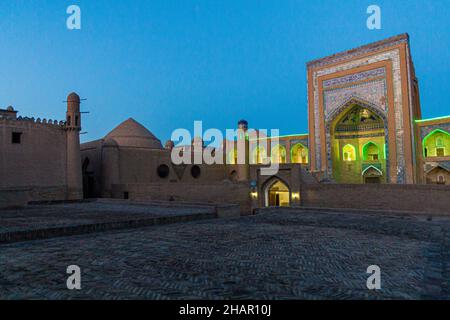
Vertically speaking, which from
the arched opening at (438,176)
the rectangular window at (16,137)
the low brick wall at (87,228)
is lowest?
the low brick wall at (87,228)

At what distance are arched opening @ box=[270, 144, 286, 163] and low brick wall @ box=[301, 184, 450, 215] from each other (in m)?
12.7

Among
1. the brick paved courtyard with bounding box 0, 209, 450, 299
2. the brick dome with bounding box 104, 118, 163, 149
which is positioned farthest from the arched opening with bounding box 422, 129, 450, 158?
the brick dome with bounding box 104, 118, 163, 149

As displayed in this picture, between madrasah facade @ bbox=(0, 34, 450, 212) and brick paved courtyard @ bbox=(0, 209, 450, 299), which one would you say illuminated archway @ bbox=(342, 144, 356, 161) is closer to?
madrasah facade @ bbox=(0, 34, 450, 212)

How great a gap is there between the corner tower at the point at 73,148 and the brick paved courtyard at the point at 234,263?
1373 cm

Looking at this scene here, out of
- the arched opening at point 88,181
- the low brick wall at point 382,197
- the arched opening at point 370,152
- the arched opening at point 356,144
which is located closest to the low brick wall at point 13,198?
the arched opening at point 88,181

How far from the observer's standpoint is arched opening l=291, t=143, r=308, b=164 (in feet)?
92.9

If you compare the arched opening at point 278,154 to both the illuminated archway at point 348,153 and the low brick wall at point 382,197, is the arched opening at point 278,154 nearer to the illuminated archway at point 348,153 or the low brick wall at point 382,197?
the illuminated archway at point 348,153

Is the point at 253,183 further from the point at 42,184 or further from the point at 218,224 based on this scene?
the point at 42,184

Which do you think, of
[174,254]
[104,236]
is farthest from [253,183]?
[174,254]

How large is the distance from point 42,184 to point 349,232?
17181 millimetres

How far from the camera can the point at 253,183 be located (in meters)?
18.4

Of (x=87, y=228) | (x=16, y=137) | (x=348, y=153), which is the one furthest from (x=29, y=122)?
(x=348, y=153)

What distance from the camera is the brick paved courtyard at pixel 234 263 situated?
3333 mm
